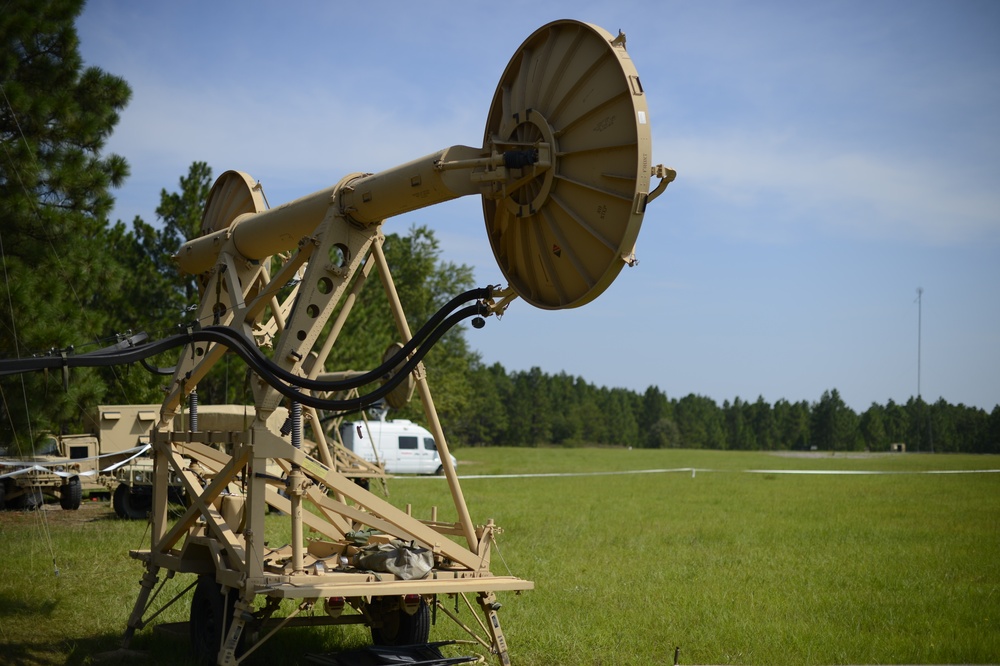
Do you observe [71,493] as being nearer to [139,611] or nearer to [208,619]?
[139,611]

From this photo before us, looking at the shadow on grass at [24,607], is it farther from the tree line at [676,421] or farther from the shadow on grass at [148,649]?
the tree line at [676,421]

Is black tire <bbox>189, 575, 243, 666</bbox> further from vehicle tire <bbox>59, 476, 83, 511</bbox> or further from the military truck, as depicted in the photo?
vehicle tire <bbox>59, 476, 83, 511</bbox>

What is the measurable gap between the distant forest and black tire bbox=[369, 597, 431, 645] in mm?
74913

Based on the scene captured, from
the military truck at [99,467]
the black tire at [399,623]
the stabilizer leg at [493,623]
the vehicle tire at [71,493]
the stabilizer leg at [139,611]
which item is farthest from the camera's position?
the vehicle tire at [71,493]

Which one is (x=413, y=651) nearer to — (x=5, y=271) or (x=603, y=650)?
(x=603, y=650)

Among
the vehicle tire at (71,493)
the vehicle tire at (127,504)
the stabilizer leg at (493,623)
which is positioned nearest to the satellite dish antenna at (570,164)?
the stabilizer leg at (493,623)

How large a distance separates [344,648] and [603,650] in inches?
95.1

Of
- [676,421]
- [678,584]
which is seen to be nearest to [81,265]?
[678,584]

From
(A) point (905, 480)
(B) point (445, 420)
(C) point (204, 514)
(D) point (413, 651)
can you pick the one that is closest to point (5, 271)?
(C) point (204, 514)

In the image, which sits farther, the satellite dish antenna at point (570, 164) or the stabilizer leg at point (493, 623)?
the stabilizer leg at point (493, 623)

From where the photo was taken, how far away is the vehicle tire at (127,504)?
69.8 feet

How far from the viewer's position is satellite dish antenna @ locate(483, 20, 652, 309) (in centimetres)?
665

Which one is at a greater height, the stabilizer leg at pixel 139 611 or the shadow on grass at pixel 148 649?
the stabilizer leg at pixel 139 611

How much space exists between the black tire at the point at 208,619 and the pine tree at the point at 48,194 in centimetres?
614
